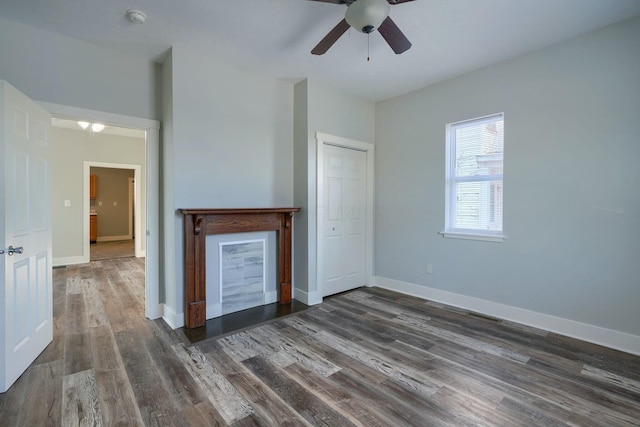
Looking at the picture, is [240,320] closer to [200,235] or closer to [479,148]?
[200,235]

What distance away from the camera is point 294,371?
2.21 m

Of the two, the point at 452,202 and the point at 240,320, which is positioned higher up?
the point at 452,202

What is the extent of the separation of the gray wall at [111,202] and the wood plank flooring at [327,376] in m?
7.26

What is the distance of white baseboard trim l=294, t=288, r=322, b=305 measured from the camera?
3.68 meters

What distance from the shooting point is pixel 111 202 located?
9422mm

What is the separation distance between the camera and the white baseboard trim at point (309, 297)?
12.1 feet

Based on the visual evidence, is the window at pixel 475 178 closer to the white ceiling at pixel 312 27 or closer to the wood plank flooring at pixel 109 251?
the white ceiling at pixel 312 27

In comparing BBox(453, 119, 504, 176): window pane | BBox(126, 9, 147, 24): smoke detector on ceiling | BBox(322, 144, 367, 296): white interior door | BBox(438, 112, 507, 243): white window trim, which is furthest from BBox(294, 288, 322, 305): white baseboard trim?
BBox(126, 9, 147, 24): smoke detector on ceiling

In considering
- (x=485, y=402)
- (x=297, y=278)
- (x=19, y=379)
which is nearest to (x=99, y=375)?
(x=19, y=379)

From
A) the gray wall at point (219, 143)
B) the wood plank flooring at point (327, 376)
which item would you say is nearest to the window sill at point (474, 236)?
the wood plank flooring at point (327, 376)

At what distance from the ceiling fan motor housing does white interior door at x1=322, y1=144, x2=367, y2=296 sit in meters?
2.03

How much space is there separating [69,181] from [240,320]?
17.7 ft

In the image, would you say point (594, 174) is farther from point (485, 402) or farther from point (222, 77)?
point (222, 77)

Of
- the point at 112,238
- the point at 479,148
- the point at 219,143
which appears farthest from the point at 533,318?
the point at 112,238
